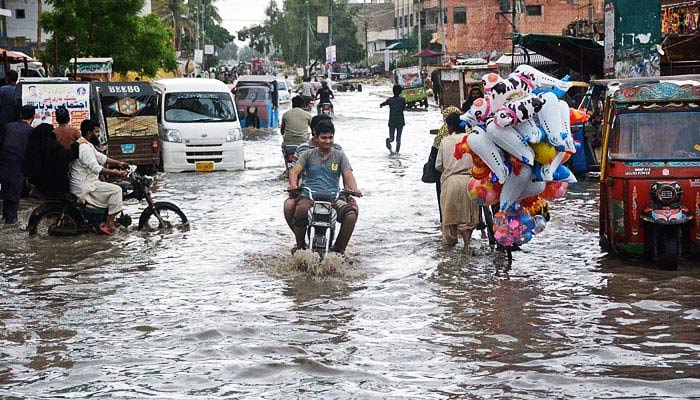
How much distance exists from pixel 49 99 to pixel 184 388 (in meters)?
13.0

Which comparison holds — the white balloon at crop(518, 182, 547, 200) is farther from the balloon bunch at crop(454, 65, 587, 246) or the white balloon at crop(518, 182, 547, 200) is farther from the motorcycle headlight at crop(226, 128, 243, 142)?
the motorcycle headlight at crop(226, 128, 243, 142)

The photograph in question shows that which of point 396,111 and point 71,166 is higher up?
point 396,111

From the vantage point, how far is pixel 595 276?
1127 cm

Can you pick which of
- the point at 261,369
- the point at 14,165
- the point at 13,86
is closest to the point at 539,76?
the point at 261,369

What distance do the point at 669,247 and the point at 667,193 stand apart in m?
0.55

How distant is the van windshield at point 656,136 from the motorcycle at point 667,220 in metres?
0.43

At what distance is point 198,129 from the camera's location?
22.6 m

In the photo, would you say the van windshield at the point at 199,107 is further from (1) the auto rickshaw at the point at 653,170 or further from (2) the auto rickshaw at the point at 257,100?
(1) the auto rickshaw at the point at 653,170

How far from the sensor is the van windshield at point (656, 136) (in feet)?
37.0

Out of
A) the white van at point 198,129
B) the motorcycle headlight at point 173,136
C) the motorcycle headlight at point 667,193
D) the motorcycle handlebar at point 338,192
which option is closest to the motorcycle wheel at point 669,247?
the motorcycle headlight at point 667,193

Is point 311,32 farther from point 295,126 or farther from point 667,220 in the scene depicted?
point 667,220

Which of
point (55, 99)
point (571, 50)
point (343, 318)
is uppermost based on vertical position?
point (571, 50)

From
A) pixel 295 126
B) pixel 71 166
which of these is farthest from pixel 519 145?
pixel 295 126

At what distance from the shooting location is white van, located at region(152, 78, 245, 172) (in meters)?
22.6
